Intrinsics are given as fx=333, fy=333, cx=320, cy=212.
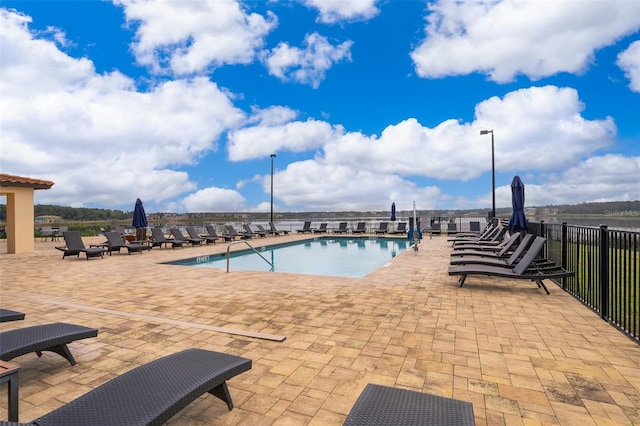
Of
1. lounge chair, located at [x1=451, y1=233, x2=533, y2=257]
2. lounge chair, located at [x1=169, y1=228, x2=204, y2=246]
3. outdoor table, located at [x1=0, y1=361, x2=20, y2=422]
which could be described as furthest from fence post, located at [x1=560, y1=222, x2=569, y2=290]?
lounge chair, located at [x1=169, y1=228, x2=204, y2=246]

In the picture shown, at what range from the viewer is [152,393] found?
73.8 inches

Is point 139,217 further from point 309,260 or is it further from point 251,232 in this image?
point 309,260

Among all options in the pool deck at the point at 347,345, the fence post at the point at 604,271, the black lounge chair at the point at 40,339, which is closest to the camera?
the pool deck at the point at 347,345

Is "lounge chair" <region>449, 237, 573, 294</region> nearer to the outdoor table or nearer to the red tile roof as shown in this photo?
the outdoor table

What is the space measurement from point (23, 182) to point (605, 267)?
1650 cm

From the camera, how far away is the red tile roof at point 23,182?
462 inches

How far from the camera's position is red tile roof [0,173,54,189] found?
38.5ft

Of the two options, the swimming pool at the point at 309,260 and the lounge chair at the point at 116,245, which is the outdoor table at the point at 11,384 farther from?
the lounge chair at the point at 116,245

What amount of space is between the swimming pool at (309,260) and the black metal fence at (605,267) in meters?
4.68

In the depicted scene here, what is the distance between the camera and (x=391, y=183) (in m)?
33.2

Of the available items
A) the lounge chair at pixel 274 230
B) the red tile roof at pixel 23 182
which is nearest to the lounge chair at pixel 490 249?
the lounge chair at pixel 274 230

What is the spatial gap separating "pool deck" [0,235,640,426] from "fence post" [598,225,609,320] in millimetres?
176

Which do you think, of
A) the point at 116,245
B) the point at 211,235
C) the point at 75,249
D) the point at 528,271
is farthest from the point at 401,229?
the point at 75,249

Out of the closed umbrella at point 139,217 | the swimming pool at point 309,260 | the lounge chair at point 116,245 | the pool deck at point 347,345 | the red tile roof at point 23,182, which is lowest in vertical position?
the swimming pool at point 309,260
